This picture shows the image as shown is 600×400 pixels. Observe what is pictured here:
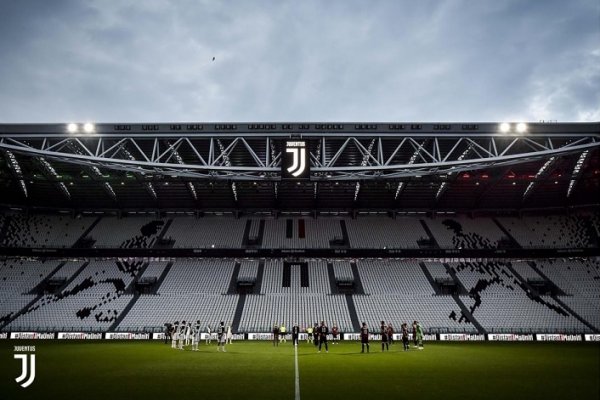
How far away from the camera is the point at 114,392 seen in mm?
9188

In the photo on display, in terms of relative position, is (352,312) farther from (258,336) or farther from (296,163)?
(296,163)

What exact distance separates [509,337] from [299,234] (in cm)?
2140

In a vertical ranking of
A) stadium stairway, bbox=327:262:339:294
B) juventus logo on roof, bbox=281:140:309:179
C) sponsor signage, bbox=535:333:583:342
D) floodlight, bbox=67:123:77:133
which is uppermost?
floodlight, bbox=67:123:77:133

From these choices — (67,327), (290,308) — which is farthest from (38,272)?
(290,308)

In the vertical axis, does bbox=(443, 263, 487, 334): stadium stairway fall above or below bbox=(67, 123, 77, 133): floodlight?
below

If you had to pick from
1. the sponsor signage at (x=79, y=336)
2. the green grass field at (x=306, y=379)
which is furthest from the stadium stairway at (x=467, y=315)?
the sponsor signage at (x=79, y=336)

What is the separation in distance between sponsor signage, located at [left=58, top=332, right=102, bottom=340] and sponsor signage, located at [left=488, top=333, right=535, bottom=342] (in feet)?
103

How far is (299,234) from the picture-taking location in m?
43.0

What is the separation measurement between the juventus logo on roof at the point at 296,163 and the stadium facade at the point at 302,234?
4051mm

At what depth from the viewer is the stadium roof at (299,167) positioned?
27094 millimetres

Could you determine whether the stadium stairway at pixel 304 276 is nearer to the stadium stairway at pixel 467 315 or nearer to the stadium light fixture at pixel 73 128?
the stadium stairway at pixel 467 315

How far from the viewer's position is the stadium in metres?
28.4

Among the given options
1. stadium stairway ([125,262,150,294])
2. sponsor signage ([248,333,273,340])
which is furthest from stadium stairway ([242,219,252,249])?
sponsor signage ([248,333,273,340])

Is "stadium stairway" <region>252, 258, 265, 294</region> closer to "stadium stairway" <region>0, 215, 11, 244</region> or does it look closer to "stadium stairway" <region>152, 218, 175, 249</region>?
A: "stadium stairway" <region>152, 218, 175, 249</region>
